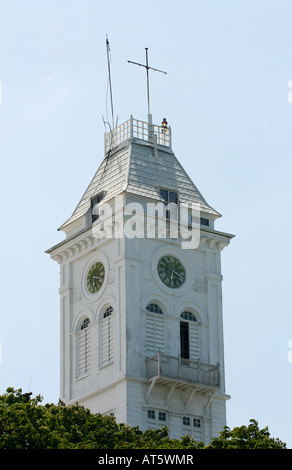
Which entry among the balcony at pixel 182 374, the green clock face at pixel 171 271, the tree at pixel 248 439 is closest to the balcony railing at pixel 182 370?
the balcony at pixel 182 374

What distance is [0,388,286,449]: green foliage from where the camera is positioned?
61.8m

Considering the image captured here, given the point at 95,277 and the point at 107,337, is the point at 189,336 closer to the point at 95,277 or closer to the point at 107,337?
the point at 107,337

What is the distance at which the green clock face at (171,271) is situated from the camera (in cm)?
8144

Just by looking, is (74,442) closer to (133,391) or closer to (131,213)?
(133,391)

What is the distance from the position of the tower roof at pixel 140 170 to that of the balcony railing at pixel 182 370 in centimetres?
915

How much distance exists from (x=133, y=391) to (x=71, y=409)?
31.6 ft

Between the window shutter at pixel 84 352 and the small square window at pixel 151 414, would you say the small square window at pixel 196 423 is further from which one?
the window shutter at pixel 84 352

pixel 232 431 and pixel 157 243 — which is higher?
pixel 157 243

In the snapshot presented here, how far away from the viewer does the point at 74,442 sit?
6531 cm

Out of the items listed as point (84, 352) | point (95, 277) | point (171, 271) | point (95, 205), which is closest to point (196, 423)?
point (84, 352)

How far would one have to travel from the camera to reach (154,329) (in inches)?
3145

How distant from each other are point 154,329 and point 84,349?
447 cm

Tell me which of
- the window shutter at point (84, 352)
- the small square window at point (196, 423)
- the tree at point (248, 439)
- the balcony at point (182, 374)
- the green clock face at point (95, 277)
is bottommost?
the tree at point (248, 439)
